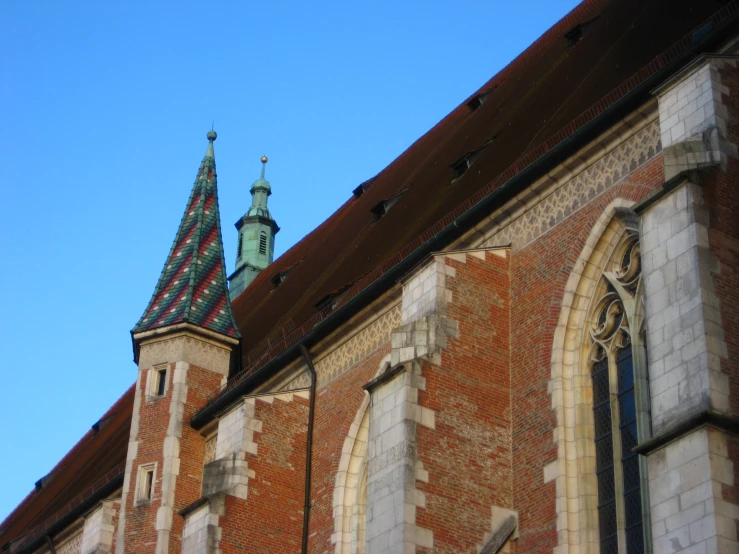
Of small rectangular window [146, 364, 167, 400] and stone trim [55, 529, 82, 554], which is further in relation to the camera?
stone trim [55, 529, 82, 554]

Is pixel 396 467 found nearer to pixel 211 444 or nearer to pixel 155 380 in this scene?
pixel 211 444

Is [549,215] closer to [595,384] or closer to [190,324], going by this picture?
[595,384]

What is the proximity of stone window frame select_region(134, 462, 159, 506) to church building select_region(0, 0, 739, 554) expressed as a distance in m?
0.04

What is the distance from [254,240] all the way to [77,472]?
51.4ft

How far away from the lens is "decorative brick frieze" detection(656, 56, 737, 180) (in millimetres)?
14555

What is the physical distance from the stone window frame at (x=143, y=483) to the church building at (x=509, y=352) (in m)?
0.04

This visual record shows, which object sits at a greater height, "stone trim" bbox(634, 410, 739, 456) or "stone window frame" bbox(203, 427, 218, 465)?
"stone window frame" bbox(203, 427, 218, 465)

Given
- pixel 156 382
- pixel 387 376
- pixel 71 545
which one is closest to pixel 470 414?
pixel 387 376

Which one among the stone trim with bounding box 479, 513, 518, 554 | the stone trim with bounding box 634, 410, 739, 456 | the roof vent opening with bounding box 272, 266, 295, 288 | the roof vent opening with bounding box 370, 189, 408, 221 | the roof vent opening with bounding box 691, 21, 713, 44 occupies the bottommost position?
the stone trim with bounding box 634, 410, 739, 456

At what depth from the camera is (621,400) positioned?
637 inches

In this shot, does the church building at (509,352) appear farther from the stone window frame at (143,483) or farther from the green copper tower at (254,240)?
the green copper tower at (254,240)

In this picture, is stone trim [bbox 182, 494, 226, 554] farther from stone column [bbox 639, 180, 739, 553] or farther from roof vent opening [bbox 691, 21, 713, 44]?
roof vent opening [bbox 691, 21, 713, 44]

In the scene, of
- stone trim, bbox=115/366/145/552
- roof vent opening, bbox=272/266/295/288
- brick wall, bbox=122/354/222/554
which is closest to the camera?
brick wall, bbox=122/354/222/554

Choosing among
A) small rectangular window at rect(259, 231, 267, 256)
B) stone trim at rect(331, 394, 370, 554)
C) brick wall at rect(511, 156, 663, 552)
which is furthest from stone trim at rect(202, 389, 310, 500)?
small rectangular window at rect(259, 231, 267, 256)
